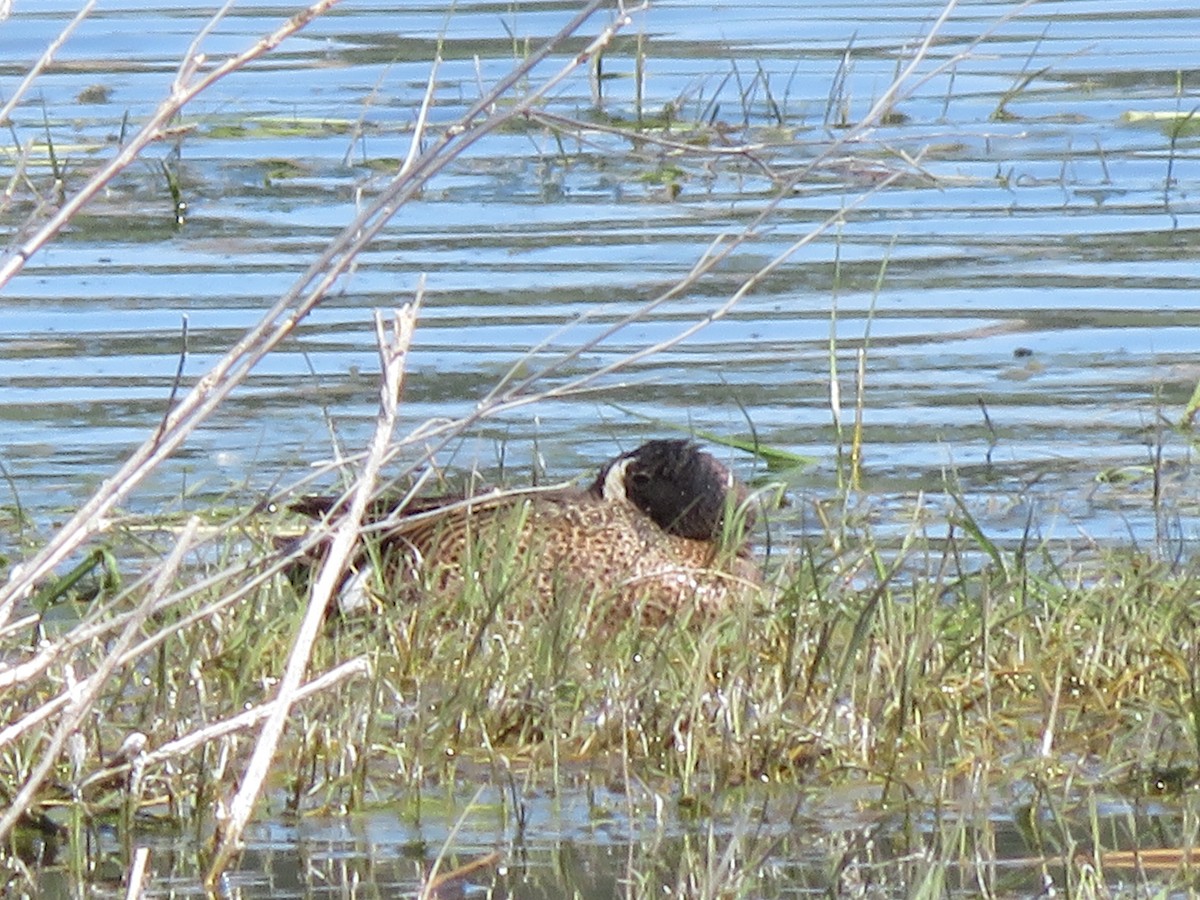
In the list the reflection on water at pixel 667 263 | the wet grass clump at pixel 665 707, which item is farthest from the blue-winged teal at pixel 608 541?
the reflection on water at pixel 667 263

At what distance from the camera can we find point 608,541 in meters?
6.09

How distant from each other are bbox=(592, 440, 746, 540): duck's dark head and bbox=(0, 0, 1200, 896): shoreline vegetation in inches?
31.0

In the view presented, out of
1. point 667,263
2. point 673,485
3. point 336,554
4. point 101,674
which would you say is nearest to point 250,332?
point 336,554

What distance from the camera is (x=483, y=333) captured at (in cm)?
863

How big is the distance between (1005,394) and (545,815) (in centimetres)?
371

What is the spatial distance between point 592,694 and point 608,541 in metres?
1.26

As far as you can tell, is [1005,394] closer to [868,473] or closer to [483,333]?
[868,473]

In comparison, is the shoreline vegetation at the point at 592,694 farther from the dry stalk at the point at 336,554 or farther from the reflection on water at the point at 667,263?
the reflection on water at the point at 667,263

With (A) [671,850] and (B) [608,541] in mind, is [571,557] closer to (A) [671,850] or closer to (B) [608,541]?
(B) [608,541]

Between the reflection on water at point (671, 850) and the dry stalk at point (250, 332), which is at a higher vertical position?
the dry stalk at point (250, 332)

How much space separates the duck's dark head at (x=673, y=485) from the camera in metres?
6.35

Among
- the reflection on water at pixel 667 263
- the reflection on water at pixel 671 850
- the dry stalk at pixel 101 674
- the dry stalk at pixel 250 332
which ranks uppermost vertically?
the reflection on water at pixel 667 263

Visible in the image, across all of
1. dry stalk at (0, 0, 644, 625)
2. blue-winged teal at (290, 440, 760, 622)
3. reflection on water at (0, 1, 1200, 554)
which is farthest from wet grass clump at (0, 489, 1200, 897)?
reflection on water at (0, 1, 1200, 554)

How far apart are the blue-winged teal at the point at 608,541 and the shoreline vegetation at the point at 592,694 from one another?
102mm
